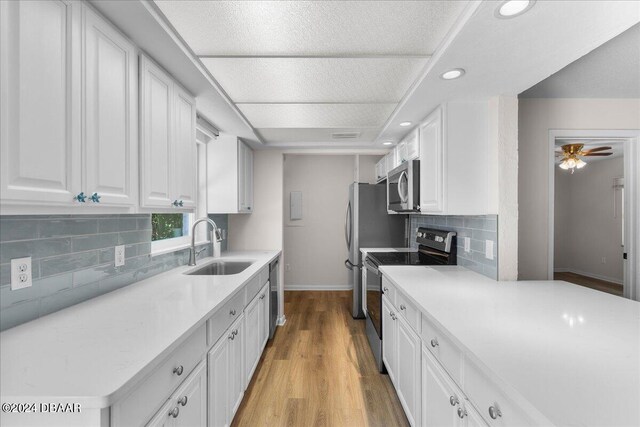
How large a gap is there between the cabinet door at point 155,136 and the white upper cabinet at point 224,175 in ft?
4.38

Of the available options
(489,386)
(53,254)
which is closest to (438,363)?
(489,386)

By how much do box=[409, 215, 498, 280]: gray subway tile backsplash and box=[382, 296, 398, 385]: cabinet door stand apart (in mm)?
687

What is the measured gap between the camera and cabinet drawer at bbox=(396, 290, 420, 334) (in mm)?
1646

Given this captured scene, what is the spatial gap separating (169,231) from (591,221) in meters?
7.17

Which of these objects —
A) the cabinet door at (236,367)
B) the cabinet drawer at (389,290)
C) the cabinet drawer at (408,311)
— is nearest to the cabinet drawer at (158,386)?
the cabinet door at (236,367)

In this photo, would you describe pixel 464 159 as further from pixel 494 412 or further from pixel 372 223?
pixel 372 223

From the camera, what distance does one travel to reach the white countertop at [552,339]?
0.73 meters

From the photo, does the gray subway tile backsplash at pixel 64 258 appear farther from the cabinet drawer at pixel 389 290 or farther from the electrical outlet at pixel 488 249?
the electrical outlet at pixel 488 249

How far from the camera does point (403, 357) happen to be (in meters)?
1.90

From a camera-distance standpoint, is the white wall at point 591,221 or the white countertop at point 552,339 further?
the white wall at point 591,221

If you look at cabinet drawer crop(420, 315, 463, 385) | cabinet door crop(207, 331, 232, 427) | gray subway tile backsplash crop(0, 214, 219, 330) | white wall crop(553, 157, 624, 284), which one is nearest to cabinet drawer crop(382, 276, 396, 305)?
cabinet drawer crop(420, 315, 463, 385)

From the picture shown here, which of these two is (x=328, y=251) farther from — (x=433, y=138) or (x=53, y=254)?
(x=53, y=254)

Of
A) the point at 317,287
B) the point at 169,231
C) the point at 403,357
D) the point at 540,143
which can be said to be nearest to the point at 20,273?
the point at 169,231

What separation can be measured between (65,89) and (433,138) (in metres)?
2.09
